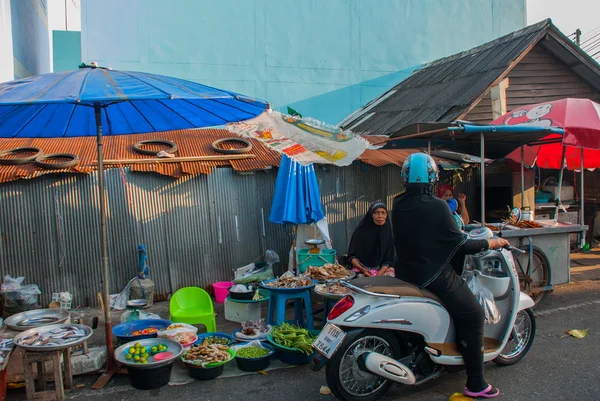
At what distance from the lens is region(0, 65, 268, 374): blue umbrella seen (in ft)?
14.1

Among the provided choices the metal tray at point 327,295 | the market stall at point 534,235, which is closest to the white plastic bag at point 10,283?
the metal tray at point 327,295

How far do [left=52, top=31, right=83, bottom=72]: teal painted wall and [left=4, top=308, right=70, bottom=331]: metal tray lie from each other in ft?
35.3

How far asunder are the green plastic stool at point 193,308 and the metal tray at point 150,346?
111 centimetres

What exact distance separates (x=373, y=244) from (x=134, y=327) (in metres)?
3.26

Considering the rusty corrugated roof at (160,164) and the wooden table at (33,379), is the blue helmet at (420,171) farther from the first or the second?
the rusty corrugated roof at (160,164)

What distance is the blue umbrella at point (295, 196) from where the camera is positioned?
8.33 meters

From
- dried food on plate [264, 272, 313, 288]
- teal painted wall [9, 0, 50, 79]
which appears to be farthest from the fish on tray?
teal painted wall [9, 0, 50, 79]

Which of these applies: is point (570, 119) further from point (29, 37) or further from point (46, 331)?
point (29, 37)

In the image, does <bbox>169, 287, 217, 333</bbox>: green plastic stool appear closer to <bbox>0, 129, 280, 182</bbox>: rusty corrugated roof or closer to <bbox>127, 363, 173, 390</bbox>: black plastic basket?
<bbox>127, 363, 173, 390</bbox>: black plastic basket

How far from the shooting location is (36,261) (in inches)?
307

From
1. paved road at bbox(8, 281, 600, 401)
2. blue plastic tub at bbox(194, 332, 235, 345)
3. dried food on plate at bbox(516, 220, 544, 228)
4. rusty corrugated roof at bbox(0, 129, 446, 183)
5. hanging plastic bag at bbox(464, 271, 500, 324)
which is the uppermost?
rusty corrugated roof at bbox(0, 129, 446, 183)

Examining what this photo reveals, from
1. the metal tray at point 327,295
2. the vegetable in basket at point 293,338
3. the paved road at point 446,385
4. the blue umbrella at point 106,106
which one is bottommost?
the paved road at point 446,385

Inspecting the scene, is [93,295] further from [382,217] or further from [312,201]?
[382,217]

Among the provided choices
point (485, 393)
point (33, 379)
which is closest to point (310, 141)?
point (485, 393)
